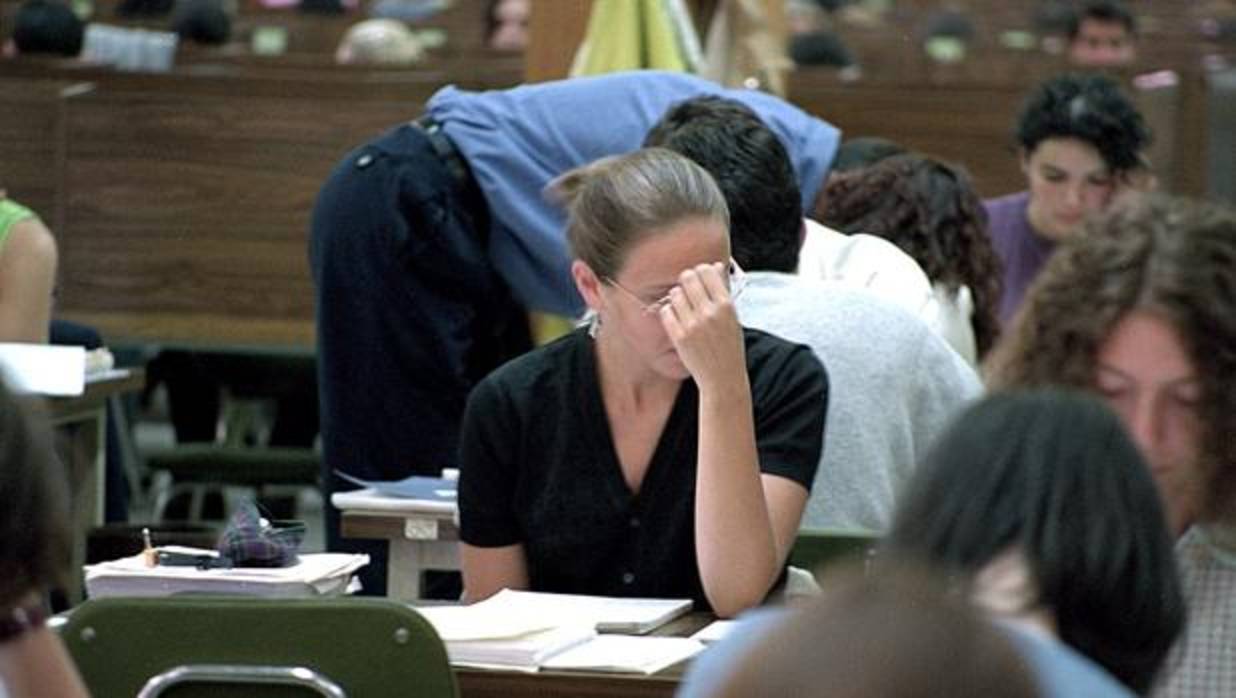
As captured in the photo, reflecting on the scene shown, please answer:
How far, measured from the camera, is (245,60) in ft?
34.8

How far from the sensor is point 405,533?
4.20m

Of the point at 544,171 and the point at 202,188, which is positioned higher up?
the point at 544,171

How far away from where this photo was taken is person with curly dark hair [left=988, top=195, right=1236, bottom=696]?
263 cm

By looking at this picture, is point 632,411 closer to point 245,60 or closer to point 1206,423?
point 1206,423

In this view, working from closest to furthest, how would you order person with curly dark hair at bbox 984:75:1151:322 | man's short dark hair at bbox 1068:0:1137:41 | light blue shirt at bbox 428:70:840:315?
1. light blue shirt at bbox 428:70:840:315
2. person with curly dark hair at bbox 984:75:1151:322
3. man's short dark hair at bbox 1068:0:1137:41

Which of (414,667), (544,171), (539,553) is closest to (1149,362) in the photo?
(414,667)

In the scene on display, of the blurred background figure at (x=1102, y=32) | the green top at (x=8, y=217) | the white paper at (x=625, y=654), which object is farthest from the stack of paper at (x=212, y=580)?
the blurred background figure at (x=1102, y=32)

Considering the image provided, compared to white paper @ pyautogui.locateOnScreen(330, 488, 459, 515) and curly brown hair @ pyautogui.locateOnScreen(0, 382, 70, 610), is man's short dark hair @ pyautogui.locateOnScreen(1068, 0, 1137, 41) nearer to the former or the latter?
white paper @ pyautogui.locateOnScreen(330, 488, 459, 515)

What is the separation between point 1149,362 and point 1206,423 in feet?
0.28

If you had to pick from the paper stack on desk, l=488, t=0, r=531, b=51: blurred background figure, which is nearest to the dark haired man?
the paper stack on desk

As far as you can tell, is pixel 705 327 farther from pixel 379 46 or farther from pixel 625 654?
pixel 379 46

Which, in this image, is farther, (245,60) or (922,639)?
(245,60)

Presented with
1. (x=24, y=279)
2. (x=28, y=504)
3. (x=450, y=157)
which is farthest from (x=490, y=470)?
(x=24, y=279)

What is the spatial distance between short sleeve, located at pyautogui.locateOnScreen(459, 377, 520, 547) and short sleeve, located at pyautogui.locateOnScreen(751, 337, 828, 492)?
1.09 ft
